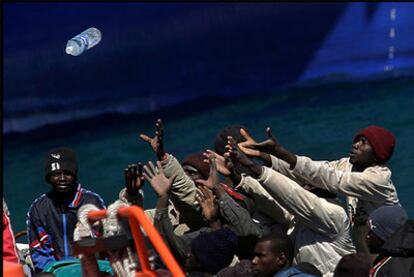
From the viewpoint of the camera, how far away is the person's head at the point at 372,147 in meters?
4.91

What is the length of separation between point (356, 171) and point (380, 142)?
18cm

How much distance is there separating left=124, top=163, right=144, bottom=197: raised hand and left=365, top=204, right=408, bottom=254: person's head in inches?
39.4

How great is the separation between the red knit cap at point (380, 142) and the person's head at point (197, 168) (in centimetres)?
80

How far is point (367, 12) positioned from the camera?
36.3 ft

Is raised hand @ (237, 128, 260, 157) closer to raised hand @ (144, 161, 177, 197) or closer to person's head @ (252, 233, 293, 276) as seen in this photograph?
raised hand @ (144, 161, 177, 197)

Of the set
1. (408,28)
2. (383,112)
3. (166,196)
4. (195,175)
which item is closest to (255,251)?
(166,196)

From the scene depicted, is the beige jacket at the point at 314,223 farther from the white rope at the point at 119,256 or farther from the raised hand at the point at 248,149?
the white rope at the point at 119,256

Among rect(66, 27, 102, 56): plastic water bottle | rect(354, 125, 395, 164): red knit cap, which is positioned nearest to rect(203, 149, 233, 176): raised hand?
rect(354, 125, 395, 164): red knit cap

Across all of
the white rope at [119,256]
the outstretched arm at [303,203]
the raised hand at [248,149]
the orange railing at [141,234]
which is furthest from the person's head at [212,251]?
the orange railing at [141,234]

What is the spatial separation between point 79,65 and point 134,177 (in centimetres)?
657

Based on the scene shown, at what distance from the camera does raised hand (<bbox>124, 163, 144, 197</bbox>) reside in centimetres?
482

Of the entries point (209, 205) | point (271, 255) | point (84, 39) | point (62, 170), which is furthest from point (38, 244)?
point (84, 39)

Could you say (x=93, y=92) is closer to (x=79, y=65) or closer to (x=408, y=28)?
(x=79, y=65)

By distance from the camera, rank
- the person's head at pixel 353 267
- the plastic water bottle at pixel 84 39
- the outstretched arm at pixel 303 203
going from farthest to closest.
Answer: the plastic water bottle at pixel 84 39 → the outstretched arm at pixel 303 203 → the person's head at pixel 353 267
